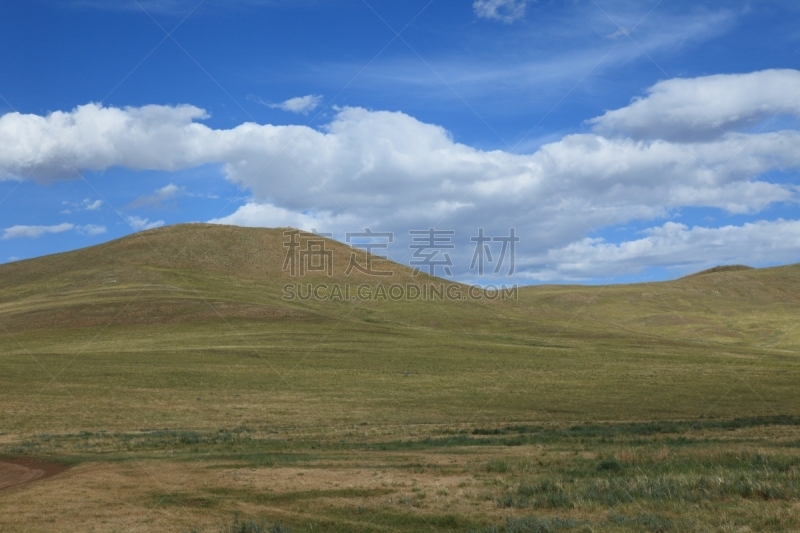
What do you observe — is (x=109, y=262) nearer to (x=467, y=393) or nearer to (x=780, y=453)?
(x=467, y=393)

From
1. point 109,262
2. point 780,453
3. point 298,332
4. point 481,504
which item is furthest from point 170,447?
Answer: point 109,262

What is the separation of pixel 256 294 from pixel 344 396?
66280 millimetres

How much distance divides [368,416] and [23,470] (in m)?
18.2

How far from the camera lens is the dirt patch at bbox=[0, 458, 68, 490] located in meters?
19.1

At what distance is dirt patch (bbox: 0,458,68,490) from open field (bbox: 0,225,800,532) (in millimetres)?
566

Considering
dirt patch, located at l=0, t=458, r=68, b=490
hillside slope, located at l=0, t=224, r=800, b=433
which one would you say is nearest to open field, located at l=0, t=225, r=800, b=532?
hillside slope, located at l=0, t=224, r=800, b=433

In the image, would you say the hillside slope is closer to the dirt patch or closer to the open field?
the open field

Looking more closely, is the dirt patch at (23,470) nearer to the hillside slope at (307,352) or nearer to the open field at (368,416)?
the open field at (368,416)

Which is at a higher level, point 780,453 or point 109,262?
point 109,262

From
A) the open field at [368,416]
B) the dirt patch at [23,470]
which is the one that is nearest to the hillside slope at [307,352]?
the open field at [368,416]

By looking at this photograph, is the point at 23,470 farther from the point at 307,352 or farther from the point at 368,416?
the point at 307,352

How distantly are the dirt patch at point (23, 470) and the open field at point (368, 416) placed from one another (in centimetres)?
57

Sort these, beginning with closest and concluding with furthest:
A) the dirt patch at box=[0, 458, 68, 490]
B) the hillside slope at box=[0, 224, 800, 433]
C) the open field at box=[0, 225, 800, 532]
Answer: the open field at box=[0, 225, 800, 532] < the dirt patch at box=[0, 458, 68, 490] < the hillside slope at box=[0, 224, 800, 433]

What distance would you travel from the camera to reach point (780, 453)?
18.2 meters
